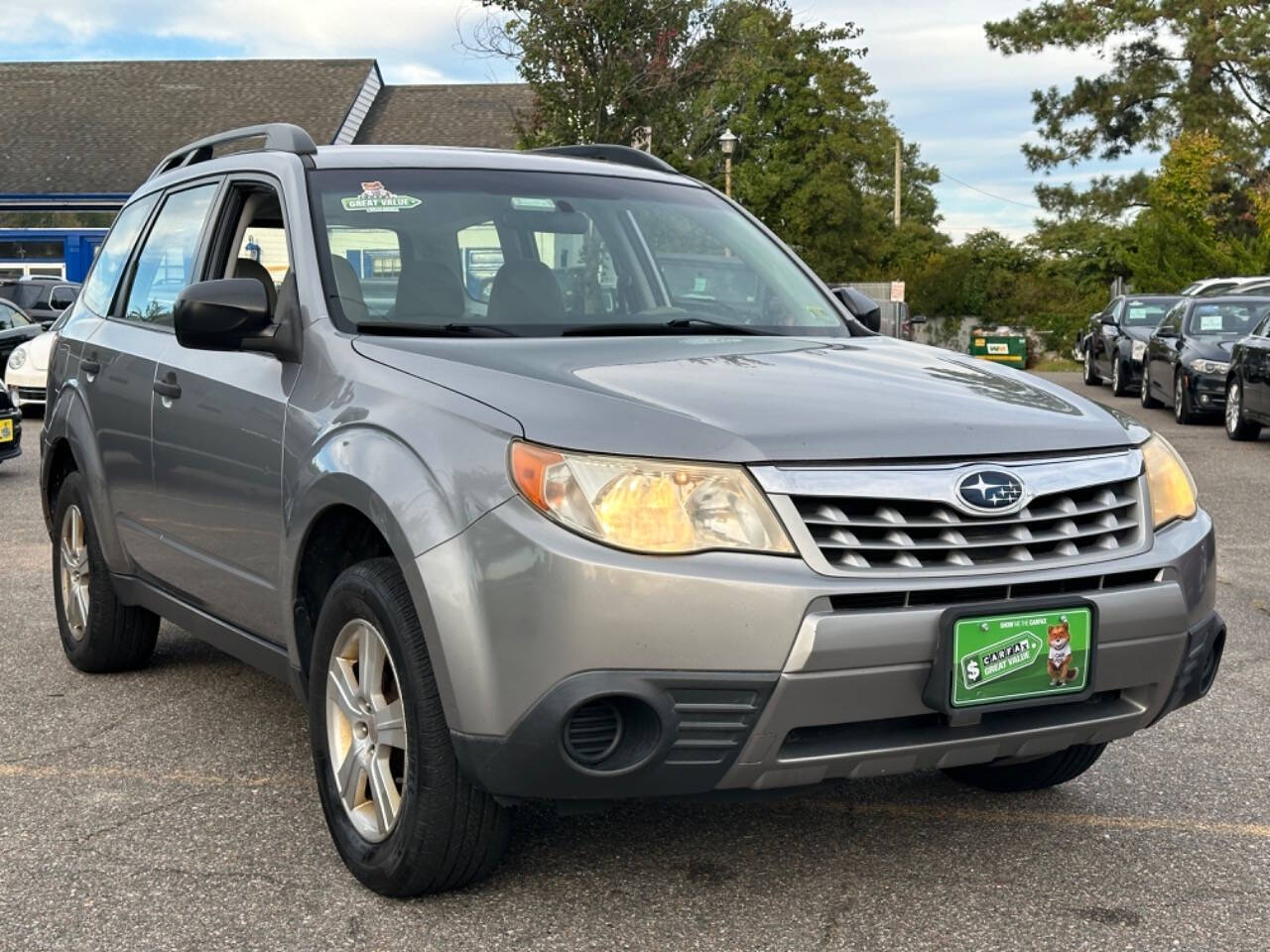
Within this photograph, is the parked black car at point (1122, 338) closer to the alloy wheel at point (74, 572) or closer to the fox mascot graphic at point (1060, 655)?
the alloy wheel at point (74, 572)

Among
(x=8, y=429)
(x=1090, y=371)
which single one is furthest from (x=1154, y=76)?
(x=8, y=429)

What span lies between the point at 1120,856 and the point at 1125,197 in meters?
52.2

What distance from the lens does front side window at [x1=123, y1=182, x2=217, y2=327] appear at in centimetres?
535

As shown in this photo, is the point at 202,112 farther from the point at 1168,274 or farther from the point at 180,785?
the point at 180,785

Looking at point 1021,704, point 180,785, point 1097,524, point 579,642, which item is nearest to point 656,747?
point 579,642

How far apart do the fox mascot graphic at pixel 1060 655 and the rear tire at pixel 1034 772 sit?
1.04 metres

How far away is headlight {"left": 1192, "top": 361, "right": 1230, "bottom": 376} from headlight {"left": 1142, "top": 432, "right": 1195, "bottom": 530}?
585 inches

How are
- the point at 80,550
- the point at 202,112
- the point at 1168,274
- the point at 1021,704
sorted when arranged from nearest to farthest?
the point at 1021,704 < the point at 80,550 < the point at 1168,274 < the point at 202,112

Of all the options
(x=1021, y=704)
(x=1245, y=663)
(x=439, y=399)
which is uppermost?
(x=439, y=399)

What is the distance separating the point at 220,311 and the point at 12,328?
16.2 metres

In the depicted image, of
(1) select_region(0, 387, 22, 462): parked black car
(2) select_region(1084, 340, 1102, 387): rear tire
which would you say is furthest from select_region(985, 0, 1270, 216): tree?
(1) select_region(0, 387, 22, 462): parked black car

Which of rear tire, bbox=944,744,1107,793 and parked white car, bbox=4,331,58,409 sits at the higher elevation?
rear tire, bbox=944,744,1107,793

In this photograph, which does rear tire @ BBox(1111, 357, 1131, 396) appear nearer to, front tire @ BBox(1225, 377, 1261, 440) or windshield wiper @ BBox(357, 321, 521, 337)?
front tire @ BBox(1225, 377, 1261, 440)

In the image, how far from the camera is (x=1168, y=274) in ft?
124
